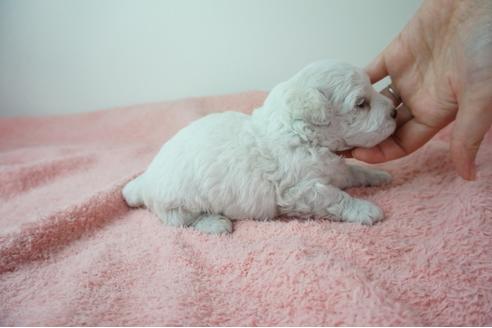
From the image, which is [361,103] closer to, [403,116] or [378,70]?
[403,116]

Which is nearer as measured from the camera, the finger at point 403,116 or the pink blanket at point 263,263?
the pink blanket at point 263,263

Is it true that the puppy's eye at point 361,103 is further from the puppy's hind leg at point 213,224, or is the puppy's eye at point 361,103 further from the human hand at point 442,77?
the puppy's hind leg at point 213,224

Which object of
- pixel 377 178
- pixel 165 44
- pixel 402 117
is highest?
pixel 165 44

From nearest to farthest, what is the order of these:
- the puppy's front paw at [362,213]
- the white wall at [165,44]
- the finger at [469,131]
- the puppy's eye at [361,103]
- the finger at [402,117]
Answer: the finger at [469,131] → the puppy's front paw at [362,213] → the puppy's eye at [361,103] → the finger at [402,117] → the white wall at [165,44]

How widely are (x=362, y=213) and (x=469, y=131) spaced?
20.1 inches

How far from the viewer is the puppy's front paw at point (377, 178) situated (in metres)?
1.99

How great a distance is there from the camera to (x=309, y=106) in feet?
5.47

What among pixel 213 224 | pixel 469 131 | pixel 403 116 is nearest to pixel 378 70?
pixel 403 116

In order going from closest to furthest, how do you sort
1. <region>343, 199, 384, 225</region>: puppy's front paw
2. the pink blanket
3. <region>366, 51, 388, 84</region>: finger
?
the pink blanket < <region>343, 199, 384, 225</region>: puppy's front paw < <region>366, 51, 388, 84</region>: finger

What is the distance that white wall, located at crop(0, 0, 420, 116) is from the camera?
3102mm

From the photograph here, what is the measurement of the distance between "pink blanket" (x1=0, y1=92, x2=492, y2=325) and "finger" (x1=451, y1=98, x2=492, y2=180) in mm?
187

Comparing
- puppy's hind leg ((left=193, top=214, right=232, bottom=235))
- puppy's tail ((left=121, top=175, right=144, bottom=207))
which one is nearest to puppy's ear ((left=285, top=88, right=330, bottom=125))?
puppy's hind leg ((left=193, top=214, right=232, bottom=235))

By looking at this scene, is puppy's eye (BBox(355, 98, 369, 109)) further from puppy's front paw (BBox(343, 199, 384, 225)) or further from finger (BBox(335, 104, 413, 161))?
puppy's front paw (BBox(343, 199, 384, 225))

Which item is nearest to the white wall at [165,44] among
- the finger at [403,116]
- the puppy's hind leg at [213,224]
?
the finger at [403,116]
